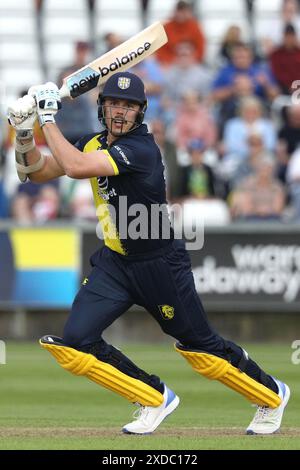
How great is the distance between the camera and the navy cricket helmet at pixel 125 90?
264 inches

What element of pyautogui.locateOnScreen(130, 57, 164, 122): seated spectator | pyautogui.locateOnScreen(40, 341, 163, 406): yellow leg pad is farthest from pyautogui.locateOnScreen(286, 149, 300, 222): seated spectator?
pyautogui.locateOnScreen(40, 341, 163, 406): yellow leg pad

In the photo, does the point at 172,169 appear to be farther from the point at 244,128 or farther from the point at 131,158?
the point at 131,158

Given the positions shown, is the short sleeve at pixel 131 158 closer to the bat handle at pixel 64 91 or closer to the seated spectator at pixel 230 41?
the bat handle at pixel 64 91

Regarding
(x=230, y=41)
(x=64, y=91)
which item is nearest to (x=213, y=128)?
(x=230, y=41)

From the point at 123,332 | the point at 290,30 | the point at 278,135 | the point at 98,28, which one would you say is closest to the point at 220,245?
the point at 123,332

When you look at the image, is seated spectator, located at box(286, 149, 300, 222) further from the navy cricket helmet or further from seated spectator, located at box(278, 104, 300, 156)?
the navy cricket helmet

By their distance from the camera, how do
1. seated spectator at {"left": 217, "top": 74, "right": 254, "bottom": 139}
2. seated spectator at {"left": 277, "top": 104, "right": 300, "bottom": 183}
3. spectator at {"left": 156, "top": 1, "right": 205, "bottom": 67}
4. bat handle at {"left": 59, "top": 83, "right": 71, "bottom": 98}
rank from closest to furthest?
bat handle at {"left": 59, "top": 83, "right": 71, "bottom": 98}, seated spectator at {"left": 277, "top": 104, "right": 300, "bottom": 183}, seated spectator at {"left": 217, "top": 74, "right": 254, "bottom": 139}, spectator at {"left": 156, "top": 1, "right": 205, "bottom": 67}

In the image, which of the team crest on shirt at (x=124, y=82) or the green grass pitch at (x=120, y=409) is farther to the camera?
the team crest on shirt at (x=124, y=82)

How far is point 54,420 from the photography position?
7.60 meters

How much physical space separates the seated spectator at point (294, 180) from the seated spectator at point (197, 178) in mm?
853

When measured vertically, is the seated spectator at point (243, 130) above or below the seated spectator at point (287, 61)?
below

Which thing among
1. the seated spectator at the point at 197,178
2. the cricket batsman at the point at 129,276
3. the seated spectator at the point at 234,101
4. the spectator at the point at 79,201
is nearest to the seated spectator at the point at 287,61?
the seated spectator at the point at 234,101

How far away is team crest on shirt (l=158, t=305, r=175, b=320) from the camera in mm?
6820

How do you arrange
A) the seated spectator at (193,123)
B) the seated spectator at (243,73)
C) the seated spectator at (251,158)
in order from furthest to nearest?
the seated spectator at (243,73)
the seated spectator at (193,123)
the seated spectator at (251,158)
